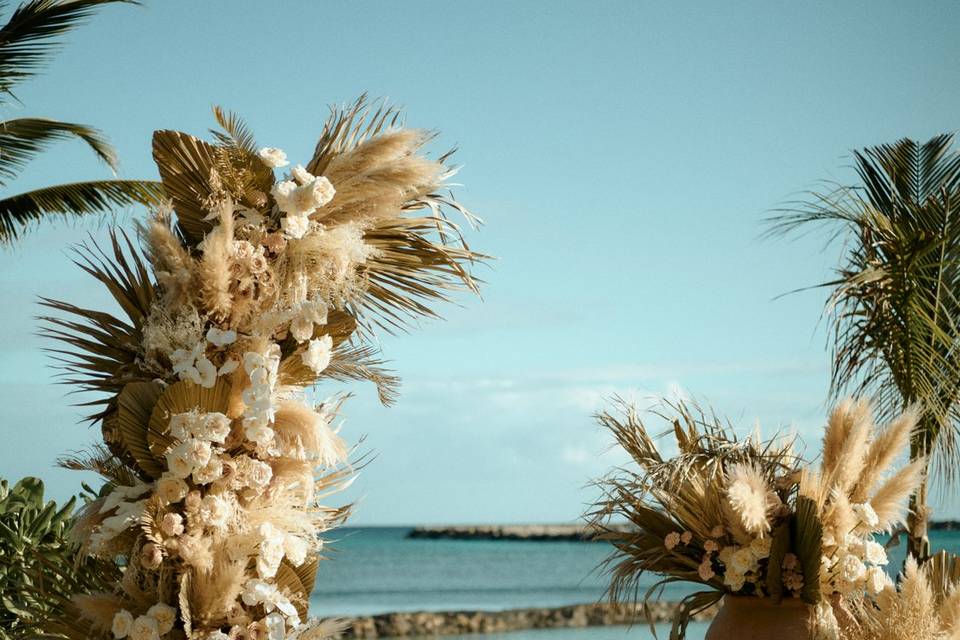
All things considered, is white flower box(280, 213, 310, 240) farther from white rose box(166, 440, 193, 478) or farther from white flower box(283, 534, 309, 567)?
white flower box(283, 534, 309, 567)

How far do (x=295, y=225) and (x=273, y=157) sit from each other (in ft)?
0.99

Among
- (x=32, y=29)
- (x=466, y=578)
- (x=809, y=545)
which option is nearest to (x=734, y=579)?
(x=809, y=545)

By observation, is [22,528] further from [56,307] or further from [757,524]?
[757,524]

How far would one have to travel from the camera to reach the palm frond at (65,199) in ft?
30.7

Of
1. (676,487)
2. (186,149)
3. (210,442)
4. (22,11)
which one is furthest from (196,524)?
(22,11)

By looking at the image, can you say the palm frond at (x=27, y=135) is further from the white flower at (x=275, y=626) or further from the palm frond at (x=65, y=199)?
the white flower at (x=275, y=626)

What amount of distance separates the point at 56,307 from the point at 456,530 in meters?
42.9

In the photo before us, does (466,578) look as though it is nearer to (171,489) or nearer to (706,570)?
(706,570)

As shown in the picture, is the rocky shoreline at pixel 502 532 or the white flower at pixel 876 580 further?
the rocky shoreline at pixel 502 532

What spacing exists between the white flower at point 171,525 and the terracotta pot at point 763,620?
2056mm

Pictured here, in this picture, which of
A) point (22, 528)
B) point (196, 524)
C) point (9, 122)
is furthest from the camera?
point (9, 122)

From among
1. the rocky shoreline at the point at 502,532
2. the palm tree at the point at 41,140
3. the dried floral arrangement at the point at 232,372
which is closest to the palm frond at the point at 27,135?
the palm tree at the point at 41,140

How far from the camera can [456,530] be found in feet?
150

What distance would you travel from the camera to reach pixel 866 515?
154 inches
